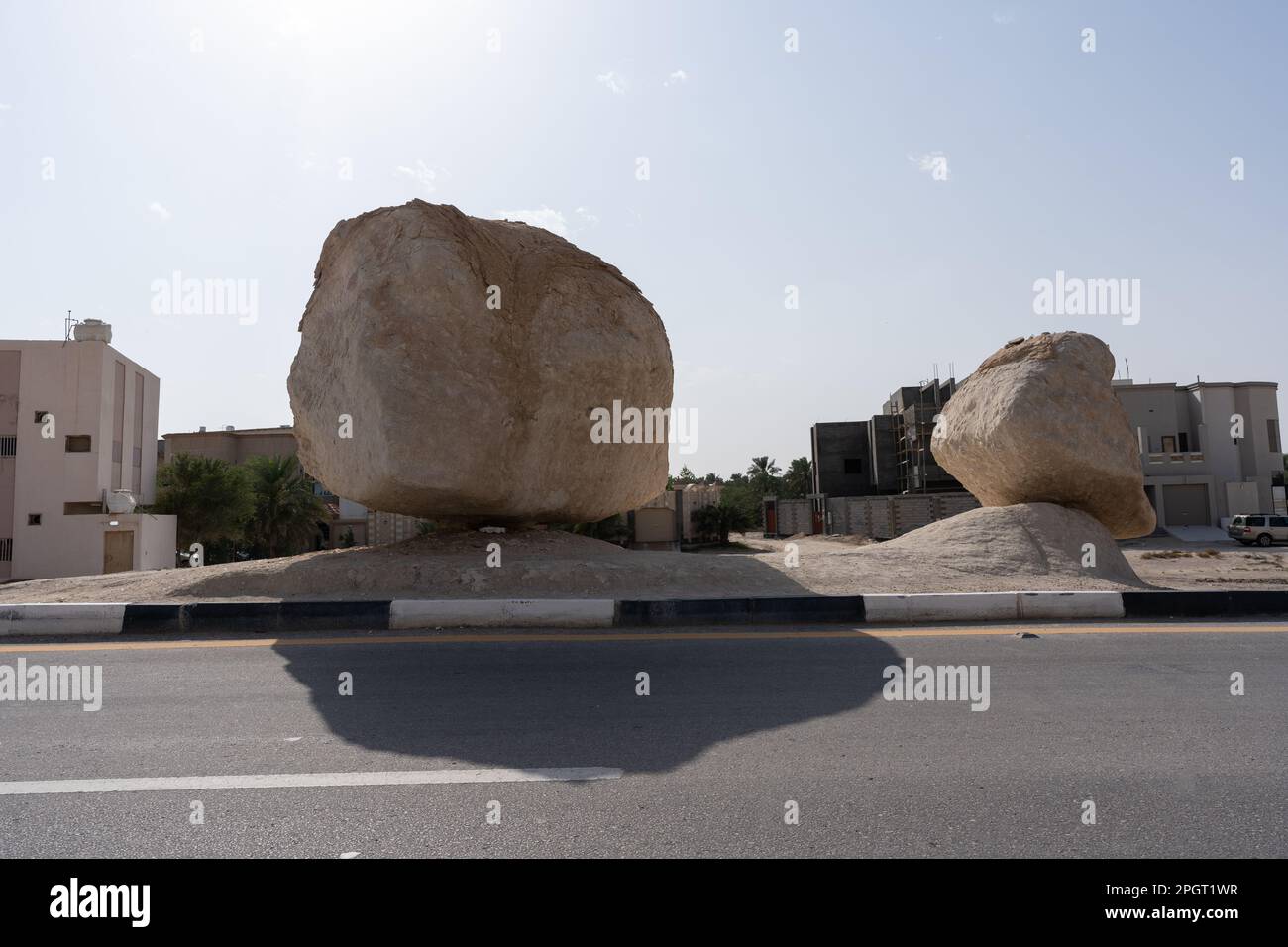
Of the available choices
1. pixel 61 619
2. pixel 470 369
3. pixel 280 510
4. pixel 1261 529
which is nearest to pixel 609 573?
pixel 470 369

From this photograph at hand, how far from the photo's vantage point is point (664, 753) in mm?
3615

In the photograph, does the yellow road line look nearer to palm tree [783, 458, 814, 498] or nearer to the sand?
the sand

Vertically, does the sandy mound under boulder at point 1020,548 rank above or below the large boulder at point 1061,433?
below

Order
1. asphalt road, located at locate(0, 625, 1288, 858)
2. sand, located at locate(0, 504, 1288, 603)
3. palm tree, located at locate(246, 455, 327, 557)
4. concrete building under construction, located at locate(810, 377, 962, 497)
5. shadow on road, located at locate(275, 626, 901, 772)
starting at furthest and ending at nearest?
concrete building under construction, located at locate(810, 377, 962, 497) → palm tree, located at locate(246, 455, 327, 557) → sand, located at locate(0, 504, 1288, 603) → shadow on road, located at locate(275, 626, 901, 772) → asphalt road, located at locate(0, 625, 1288, 858)

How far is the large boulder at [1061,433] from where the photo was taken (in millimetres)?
11125

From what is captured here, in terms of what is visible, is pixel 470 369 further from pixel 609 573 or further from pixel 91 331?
pixel 91 331

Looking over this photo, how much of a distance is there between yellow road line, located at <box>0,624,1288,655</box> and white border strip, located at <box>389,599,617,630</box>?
0.35m

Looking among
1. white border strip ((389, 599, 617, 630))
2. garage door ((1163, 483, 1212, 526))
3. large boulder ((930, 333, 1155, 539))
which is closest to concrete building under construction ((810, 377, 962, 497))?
garage door ((1163, 483, 1212, 526))

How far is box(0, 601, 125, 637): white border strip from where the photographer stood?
7.11 meters

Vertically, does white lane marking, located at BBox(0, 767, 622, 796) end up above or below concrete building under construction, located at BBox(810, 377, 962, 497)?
below

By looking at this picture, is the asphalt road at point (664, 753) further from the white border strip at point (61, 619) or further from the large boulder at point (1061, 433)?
the large boulder at point (1061, 433)

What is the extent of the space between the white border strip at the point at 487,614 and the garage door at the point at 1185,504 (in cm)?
4115

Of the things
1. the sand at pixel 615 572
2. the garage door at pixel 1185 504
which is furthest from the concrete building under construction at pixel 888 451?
the sand at pixel 615 572
